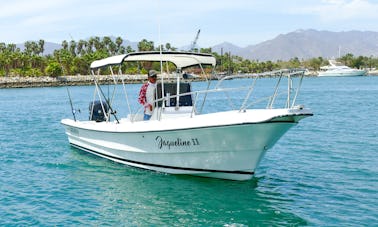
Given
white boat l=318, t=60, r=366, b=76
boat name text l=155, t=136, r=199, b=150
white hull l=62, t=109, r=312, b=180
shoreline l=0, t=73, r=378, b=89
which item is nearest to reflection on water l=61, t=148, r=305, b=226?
white hull l=62, t=109, r=312, b=180

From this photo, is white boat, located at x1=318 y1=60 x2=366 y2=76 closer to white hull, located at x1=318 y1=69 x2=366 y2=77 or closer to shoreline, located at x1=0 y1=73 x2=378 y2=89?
white hull, located at x1=318 y1=69 x2=366 y2=77

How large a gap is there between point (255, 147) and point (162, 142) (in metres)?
2.50

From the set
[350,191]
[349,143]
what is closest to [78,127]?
[350,191]

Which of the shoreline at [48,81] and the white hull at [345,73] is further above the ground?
the shoreline at [48,81]

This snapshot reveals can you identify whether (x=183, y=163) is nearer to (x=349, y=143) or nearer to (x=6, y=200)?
(x=6, y=200)

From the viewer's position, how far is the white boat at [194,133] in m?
10.3

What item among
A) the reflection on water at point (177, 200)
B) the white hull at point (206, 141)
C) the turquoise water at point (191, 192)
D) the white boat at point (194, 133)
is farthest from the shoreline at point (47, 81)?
the reflection on water at point (177, 200)

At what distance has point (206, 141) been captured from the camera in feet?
36.0

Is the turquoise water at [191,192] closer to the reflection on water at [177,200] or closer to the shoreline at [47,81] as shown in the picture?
the reflection on water at [177,200]

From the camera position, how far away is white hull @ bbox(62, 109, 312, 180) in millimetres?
10219

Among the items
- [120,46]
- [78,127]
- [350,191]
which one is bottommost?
[350,191]

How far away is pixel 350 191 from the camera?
11203mm

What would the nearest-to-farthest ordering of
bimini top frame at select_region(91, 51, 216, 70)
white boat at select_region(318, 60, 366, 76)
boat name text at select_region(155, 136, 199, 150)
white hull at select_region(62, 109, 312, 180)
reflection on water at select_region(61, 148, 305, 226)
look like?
reflection on water at select_region(61, 148, 305, 226), white hull at select_region(62, 109, 312, 180), boat name text at select_region(155, 136, 199, 150), bimini top frame at select_region(91, 51, 216, 70), white boat at select_region(318, 60, 366, 76)

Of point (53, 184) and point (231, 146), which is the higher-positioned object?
point (231, 146)
